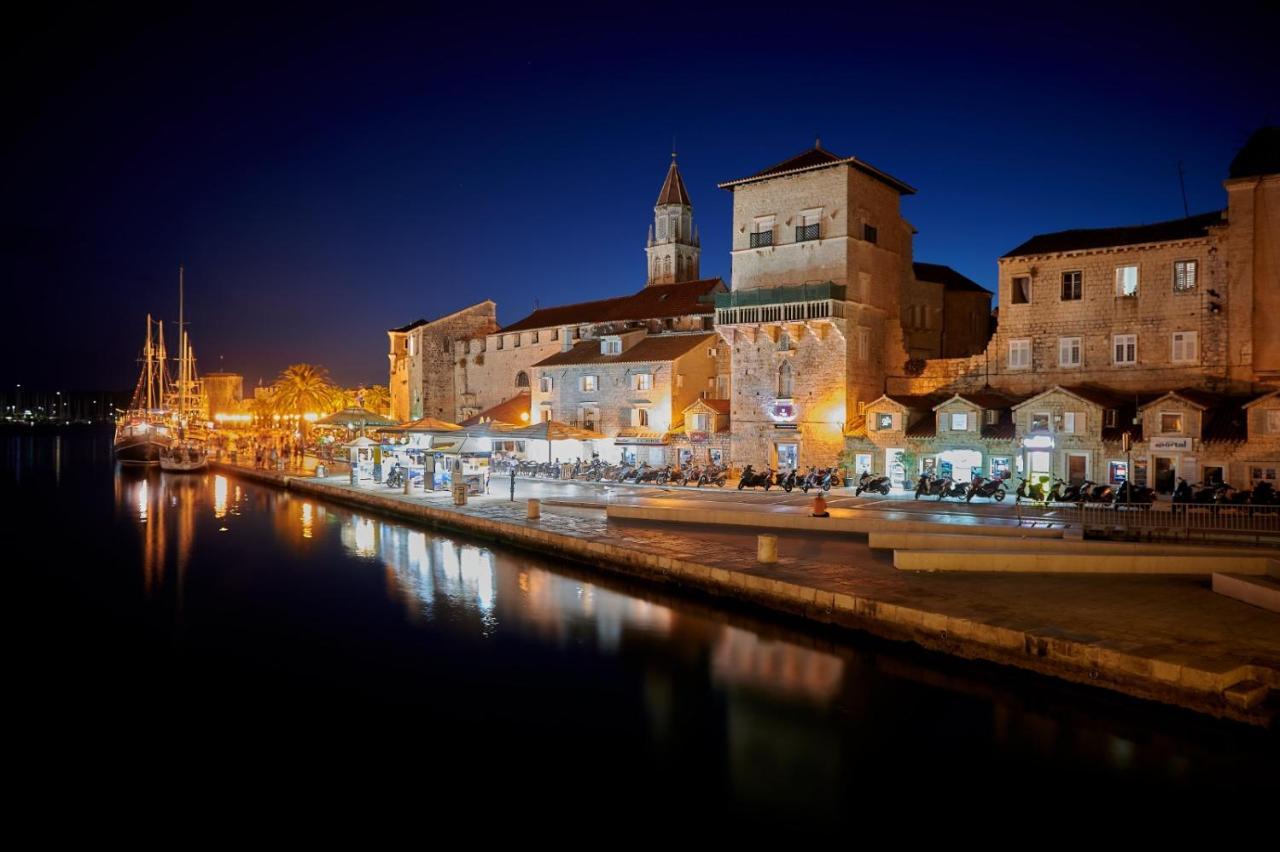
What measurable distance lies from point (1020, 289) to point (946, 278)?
1159 cm

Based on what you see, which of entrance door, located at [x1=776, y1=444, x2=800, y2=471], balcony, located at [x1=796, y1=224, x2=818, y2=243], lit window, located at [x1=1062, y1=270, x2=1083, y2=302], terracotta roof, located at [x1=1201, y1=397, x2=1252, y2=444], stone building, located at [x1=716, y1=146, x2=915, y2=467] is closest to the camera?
terracotta roof, located at [x1=1201, y1=397, x2=1252, y2=444]

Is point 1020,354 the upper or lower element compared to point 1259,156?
lower

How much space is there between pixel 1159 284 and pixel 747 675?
939 inches

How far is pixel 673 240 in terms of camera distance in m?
77.9

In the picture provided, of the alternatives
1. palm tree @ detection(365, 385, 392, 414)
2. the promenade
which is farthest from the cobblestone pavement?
palm tree @ detection(365, 385, 392, 414)

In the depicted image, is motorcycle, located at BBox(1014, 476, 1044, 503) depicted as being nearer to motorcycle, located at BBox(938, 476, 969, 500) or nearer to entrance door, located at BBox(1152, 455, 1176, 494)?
motorcycle, located at BBox(938, 476, 969, 500)

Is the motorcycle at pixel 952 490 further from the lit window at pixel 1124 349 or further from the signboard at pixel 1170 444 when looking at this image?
the lit window at pixel 1124 349

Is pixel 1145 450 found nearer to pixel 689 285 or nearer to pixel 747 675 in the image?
pixel 747 675

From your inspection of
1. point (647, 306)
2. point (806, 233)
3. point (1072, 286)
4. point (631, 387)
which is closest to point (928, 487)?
point (1072, 286)

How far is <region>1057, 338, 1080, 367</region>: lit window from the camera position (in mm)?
31922

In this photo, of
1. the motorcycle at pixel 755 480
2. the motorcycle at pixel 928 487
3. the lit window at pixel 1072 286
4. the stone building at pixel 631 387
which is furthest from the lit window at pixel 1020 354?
the stone building at pixel 631 387

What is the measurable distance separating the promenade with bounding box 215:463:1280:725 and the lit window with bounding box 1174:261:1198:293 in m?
11.7

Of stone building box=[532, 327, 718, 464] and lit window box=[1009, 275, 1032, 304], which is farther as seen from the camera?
stone building box=[532, 327, 718, 464]

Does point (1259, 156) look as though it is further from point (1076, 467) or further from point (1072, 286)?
point (1076, 467)
